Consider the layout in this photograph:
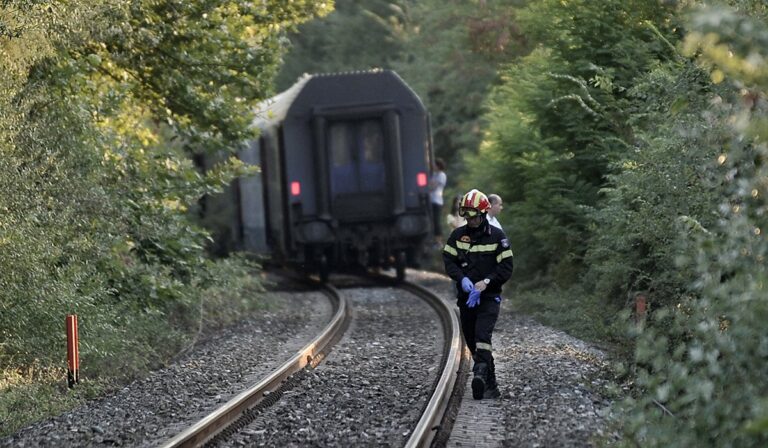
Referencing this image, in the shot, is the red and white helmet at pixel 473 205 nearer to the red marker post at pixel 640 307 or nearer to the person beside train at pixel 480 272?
the person beside train at pixel 480 272

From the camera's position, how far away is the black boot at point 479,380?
1085 cm

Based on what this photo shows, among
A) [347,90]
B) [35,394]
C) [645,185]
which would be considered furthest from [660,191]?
[347,90]

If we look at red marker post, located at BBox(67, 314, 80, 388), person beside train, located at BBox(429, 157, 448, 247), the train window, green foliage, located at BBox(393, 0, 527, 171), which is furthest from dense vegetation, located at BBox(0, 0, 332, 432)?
green foliage, located at BBox(393, 0, 527, 171)

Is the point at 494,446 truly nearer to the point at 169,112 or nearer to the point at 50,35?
the point at 50,35

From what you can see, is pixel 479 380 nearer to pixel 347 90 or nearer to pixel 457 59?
pixel 347 90

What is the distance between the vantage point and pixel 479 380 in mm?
10836

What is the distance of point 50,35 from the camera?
13219mm

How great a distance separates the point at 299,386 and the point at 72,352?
2127 mm

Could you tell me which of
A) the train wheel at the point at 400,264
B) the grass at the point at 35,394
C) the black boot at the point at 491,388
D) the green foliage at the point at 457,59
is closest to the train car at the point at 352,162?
the train wheel at the point at 400,264

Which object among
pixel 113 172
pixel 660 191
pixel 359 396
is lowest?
pixel 359 396

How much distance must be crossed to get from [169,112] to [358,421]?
8777 millimetres

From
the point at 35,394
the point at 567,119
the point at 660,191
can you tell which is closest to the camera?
the point at 35,394

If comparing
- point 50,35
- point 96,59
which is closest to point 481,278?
point 50,35

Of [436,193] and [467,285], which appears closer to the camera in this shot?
[467,285]
